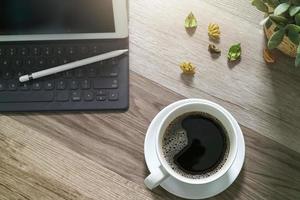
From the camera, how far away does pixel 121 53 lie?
688 millimetres

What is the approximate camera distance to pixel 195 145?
65cm

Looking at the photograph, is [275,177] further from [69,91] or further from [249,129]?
[69,91]

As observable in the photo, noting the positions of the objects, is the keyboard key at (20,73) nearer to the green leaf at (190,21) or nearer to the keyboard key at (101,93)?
the keyboard key at (101,93)

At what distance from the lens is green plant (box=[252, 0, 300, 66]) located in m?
0.57

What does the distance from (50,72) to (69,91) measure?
0.13ft

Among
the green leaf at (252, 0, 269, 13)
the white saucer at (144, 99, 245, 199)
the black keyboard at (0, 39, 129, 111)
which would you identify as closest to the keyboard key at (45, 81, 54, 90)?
the black keyboard at (0, 39, 129, 111)

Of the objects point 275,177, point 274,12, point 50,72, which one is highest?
point 274,12

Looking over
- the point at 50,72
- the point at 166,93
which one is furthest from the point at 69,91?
the point at 166,93

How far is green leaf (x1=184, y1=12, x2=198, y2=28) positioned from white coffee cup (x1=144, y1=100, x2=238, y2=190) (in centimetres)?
13

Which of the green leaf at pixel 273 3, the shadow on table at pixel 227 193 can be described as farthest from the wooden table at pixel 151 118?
the green leaf at pixel 273 3

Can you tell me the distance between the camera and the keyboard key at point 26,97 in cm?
68

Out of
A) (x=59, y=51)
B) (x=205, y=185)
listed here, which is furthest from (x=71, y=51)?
(x=205, y=185)

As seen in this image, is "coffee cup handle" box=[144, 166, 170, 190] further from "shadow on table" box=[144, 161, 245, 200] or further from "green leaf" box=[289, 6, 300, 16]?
"green leaf" box=[289, 6, 300, 16]

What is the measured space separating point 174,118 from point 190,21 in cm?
16
